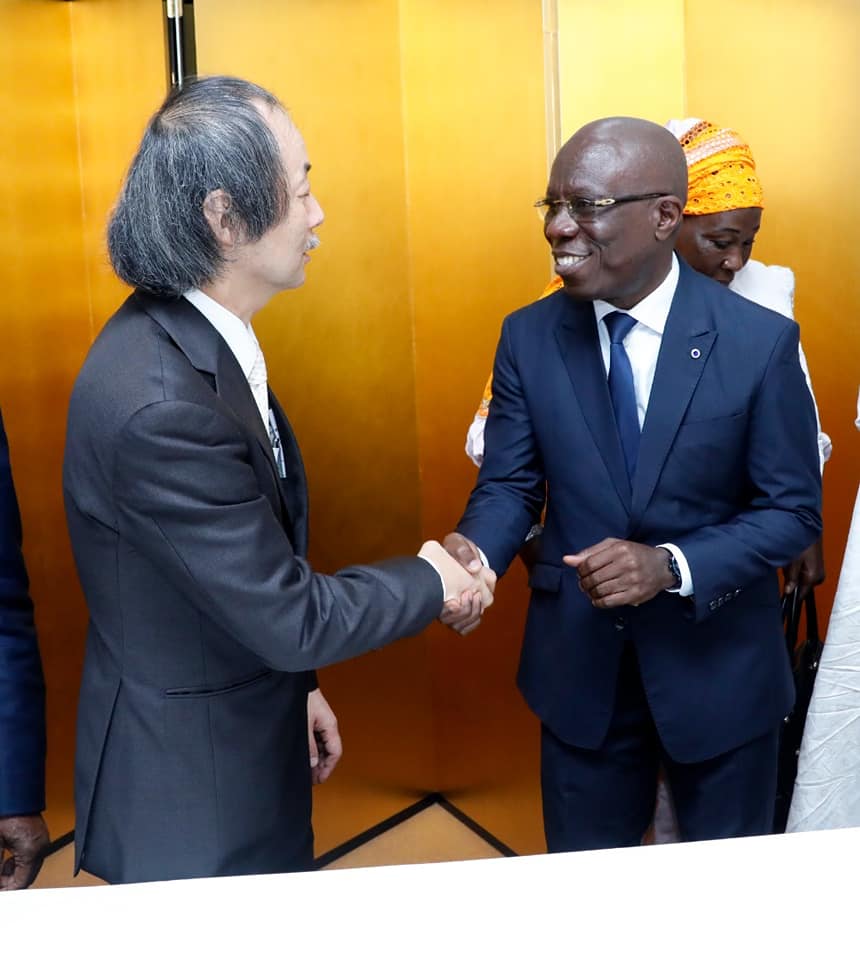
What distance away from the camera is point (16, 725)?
2.05 meters

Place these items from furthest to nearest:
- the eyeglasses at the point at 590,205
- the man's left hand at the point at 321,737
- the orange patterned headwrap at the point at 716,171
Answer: the orange patterned headwrap at the point at 716,171
the man's left hand at the point at 321,737
the eyeglasses at the point at 590,205

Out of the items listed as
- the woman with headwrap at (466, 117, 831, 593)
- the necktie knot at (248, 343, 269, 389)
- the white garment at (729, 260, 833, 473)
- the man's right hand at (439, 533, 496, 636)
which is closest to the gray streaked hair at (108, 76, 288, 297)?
the necktie knot at (248, 343, 269, 389)

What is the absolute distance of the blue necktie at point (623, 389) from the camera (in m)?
2.33

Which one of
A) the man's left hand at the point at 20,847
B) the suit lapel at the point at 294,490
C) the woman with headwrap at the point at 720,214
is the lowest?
the man's left hand at the point at 20,847

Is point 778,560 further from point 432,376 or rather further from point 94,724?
point 432,376

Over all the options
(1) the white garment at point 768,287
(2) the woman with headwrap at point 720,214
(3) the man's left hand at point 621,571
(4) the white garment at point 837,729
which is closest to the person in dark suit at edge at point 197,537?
(3) the man's left hand at point 621,571

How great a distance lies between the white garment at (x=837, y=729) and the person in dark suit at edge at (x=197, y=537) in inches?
29.3

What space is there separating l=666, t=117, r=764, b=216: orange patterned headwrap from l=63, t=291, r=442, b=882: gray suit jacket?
130 cm

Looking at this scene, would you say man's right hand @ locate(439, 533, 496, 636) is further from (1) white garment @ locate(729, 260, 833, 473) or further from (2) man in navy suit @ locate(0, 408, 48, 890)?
(1) white garment @ locate(729, 260, 833, 473)

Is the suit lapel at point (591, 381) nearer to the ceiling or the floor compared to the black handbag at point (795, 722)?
nearer to the ceiling

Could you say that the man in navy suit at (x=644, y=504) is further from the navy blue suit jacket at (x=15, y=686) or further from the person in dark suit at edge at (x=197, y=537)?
the navy blue suit jacket at (x=15, y=686)

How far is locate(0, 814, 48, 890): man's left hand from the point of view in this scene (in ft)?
6.70

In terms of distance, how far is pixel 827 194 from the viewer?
11.4 feet

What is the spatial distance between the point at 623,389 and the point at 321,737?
0.86 meters
